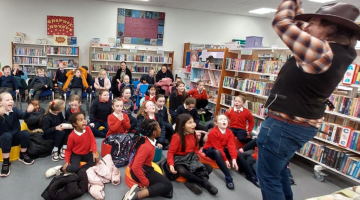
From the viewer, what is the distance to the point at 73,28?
763 cm

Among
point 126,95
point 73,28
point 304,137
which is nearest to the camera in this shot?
point 304,137

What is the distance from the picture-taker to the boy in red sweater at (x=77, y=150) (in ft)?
8.20

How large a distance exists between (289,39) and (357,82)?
2345 millimetres

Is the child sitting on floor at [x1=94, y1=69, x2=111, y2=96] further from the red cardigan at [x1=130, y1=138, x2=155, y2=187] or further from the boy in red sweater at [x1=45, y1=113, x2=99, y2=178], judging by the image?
the red cardigan at [x1=130, y1=138, x2=155, y2=187]

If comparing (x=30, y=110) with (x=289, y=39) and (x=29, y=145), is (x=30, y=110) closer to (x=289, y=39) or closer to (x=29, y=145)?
(x=29, y=145)

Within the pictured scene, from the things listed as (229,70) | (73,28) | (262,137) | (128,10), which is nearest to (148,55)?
(128,10)

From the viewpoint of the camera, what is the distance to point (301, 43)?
3.30 feet

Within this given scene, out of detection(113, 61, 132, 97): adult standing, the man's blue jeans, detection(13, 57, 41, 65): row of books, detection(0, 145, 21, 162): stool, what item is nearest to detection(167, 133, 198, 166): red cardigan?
the man's blue jeans

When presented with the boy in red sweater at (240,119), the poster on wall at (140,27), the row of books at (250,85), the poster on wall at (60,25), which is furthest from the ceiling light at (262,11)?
the poster on wall at (60,25)

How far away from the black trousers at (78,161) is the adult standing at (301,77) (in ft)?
6.53

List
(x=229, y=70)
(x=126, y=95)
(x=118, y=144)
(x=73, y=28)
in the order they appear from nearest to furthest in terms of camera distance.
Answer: (x=118, y=144) < (x=126, y=95) < (x=229, y=70) < (x=73, y=28)

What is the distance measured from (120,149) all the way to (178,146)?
31.4 inches

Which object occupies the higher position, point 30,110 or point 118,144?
point 30,110

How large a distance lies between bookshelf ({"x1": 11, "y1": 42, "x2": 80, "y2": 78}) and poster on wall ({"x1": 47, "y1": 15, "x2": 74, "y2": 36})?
50cm
